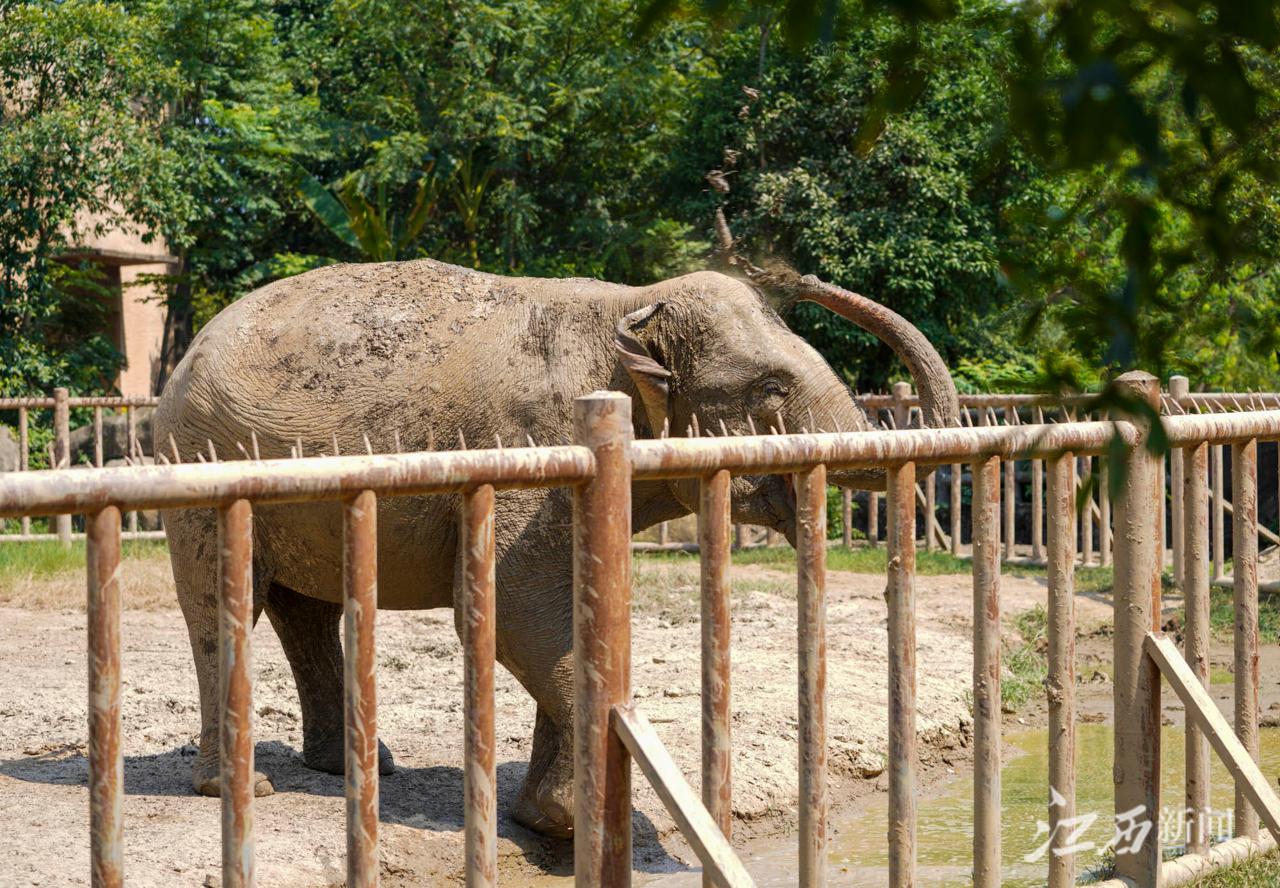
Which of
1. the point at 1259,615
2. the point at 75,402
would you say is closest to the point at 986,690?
the point at 1259,615

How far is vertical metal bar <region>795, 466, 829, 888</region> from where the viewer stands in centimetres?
339

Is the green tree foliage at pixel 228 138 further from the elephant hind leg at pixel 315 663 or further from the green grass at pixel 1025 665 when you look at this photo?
the elephant hind leg at pixel 315 663

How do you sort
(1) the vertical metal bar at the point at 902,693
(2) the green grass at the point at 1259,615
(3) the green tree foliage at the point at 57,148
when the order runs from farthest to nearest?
(3) the green tree foliage at the point at 57,148 → (2) the green grass at the point at 1259,615 → (1) the vertical metal bar at the point at 902,693

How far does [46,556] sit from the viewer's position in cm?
1109

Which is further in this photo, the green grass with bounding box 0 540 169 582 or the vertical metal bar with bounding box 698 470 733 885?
the green grass with bounding box 0 540 169 582

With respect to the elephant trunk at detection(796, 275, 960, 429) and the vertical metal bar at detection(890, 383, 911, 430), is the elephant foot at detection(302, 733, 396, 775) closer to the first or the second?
the elephant trunk at detection(796, 275, 960, 429)

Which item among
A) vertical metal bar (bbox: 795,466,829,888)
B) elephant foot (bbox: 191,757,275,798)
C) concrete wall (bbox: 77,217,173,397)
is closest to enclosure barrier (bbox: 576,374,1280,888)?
vertical metal bar (bbox: 795,466,829,888)

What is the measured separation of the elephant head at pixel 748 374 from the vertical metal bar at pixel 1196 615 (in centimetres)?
91

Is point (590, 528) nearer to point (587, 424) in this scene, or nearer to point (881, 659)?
point (587, 424)

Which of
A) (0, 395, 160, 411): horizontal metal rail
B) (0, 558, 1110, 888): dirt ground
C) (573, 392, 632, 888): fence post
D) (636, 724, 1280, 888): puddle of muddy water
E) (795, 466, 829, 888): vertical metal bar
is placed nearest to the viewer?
(573, 392, 632, 888): fence post

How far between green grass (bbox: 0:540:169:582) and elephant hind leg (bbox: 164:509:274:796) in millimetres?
5074

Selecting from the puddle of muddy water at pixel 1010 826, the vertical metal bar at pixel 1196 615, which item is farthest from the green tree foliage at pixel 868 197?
the vertical metal bar at pixel 1196 615

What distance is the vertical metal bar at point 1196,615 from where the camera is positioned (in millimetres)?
4363

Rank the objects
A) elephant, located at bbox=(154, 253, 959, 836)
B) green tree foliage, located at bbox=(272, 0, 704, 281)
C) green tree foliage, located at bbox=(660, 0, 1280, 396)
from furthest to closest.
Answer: green tree foliage, located at bbox=(272, 0, 704, 281) → elephant, located at bbox=(154, 253, 959, 836) → green tree foliage, located at bbox=(660, 0, 1280, 396)
